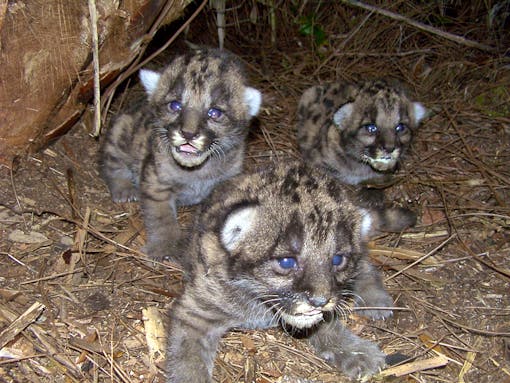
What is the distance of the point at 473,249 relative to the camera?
229 inches

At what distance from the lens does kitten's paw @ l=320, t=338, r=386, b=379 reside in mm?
4586

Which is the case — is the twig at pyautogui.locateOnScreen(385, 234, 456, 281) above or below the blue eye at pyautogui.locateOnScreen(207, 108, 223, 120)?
below

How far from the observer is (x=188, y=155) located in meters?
5.43

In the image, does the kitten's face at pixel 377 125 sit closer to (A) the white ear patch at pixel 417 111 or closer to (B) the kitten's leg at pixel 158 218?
(A) the white ear patch at pixel 417 111

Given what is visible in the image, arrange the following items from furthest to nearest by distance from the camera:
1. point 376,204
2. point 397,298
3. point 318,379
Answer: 1. point 376,204
2. point 397,298
3. point 318,379

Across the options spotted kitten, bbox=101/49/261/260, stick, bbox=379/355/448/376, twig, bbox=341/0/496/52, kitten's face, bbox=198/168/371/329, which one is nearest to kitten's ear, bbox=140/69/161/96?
spotted kitten, bbox=101/49/261/260

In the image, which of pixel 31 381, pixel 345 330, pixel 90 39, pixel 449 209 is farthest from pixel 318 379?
pixel 90 39

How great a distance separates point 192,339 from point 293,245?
114 cm

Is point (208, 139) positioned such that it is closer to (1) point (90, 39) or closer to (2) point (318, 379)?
(1) point (90, 39)

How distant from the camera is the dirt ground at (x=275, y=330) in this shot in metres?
4.43

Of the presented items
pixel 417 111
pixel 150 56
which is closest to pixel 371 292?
pixel 417 111

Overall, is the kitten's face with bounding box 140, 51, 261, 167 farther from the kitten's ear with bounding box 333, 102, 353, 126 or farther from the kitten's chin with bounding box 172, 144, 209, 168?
the kitten's ear with bounding box 333, 102, 353, 126

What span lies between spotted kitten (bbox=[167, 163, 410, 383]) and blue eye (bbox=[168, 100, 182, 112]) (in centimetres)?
101

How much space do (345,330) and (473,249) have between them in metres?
1.71
